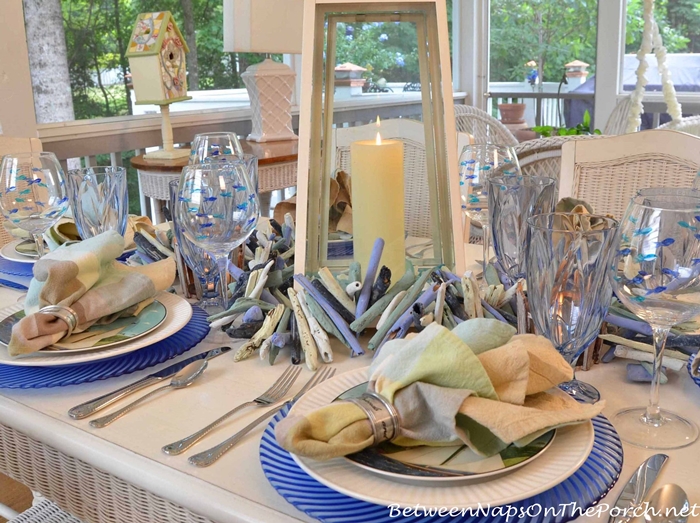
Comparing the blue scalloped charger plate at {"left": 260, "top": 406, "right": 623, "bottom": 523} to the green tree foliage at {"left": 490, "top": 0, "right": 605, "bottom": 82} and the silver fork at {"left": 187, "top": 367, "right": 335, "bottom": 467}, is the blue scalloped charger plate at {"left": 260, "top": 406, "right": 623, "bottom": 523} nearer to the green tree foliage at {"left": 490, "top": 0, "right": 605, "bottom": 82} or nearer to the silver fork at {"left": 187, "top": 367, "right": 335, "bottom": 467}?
the silver fork at {"left": 187, "top": 367, "right": 335, "bottom": 467}

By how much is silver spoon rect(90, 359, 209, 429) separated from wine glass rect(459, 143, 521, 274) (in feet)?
1.41

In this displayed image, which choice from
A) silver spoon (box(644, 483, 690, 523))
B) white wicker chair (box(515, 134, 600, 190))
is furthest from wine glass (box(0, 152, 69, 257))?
white wicker chair (box(515, 134, 600, 190))

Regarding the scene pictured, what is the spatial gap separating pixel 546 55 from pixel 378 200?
164 inches

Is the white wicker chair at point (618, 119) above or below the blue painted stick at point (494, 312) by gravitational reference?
above

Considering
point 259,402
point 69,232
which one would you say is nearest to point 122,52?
point 69,232

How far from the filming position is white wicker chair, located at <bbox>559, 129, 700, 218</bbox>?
148cm

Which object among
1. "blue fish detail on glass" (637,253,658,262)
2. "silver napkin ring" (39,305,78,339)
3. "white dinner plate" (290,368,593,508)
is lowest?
"white dinner plate" (290,368,593,508)

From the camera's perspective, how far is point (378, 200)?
2.74ft

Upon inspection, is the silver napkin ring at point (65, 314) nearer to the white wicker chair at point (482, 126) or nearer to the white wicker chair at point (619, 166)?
the white wicker chair at point (619, 166)

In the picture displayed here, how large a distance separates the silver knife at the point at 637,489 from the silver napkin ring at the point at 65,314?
0.58 meters

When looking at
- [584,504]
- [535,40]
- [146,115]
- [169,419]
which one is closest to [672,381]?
[584,504]

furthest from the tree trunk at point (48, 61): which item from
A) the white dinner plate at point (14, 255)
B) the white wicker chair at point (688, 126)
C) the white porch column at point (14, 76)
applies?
the white wicker chair at point (688, 126)

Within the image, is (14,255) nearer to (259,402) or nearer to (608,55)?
(259,402)

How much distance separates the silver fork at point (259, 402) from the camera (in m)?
0.57
